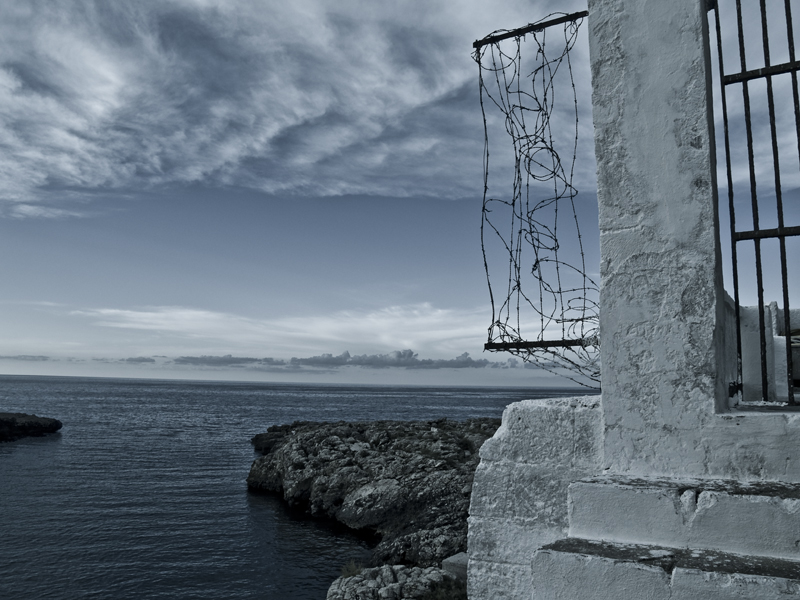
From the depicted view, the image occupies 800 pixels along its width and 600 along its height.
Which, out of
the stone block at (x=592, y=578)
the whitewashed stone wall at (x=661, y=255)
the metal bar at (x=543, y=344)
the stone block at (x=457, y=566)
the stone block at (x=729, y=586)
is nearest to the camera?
the stone block at (x=729, y=586)

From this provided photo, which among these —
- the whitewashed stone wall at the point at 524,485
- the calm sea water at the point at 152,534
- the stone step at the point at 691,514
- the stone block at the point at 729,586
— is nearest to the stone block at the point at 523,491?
the whitewashed stone wall at the point at 524,485

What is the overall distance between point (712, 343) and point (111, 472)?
3646cm

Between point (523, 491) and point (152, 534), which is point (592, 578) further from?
point (152, 534)

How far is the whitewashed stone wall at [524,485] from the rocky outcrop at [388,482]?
1180 cm

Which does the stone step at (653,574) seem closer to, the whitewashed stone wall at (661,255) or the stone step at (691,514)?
the stone step at (691,514)

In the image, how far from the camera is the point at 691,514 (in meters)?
2.49

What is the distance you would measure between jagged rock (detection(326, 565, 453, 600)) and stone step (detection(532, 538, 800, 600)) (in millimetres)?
8405

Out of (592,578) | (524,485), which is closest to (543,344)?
(524,485)

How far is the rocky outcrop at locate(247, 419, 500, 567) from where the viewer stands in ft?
52.1

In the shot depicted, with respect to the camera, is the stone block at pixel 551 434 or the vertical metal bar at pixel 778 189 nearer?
the vertical metal bar at pixel 778 189

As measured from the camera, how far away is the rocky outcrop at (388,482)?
52.1 ft

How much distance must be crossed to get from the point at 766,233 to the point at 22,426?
58.5 meters

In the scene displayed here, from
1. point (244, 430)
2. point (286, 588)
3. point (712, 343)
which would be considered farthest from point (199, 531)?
point (244, 430)

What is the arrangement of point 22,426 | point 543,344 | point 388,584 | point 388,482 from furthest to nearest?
point 22,426 → point 388,482 → point 388,584 → point 543,344
